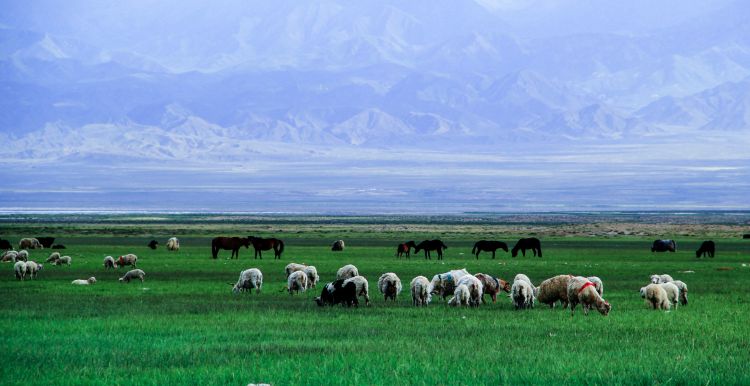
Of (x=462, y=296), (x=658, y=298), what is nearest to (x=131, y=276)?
(x=462, y=296)

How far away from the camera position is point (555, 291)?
86.7ft

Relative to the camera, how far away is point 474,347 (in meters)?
19.1

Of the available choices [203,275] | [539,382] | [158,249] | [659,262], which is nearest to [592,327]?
[539,382]

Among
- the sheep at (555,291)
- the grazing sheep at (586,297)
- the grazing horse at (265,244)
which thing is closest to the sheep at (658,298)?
the grazing sheep at (586,297)

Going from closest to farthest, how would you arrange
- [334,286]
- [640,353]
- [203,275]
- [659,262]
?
[640,353] → [334,286] → [203,275] → [659,262]

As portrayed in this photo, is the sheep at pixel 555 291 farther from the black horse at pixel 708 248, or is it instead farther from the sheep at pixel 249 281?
the black horse at pixel 708 248

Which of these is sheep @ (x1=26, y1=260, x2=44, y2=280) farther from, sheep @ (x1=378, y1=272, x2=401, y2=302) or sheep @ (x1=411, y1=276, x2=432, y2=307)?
sheep @ (x1=411, y1=276, x2=432, y2=307)

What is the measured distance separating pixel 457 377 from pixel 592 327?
7.25 meters

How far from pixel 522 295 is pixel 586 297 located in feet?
6.17

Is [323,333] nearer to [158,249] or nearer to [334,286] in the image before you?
[334,286]

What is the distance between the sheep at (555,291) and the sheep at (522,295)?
0.98 feet

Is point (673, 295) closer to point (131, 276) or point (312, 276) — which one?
point (312, 276)

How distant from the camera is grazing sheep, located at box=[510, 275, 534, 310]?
2652cm

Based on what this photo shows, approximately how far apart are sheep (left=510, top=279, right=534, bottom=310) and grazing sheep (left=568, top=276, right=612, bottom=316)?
1.27m
